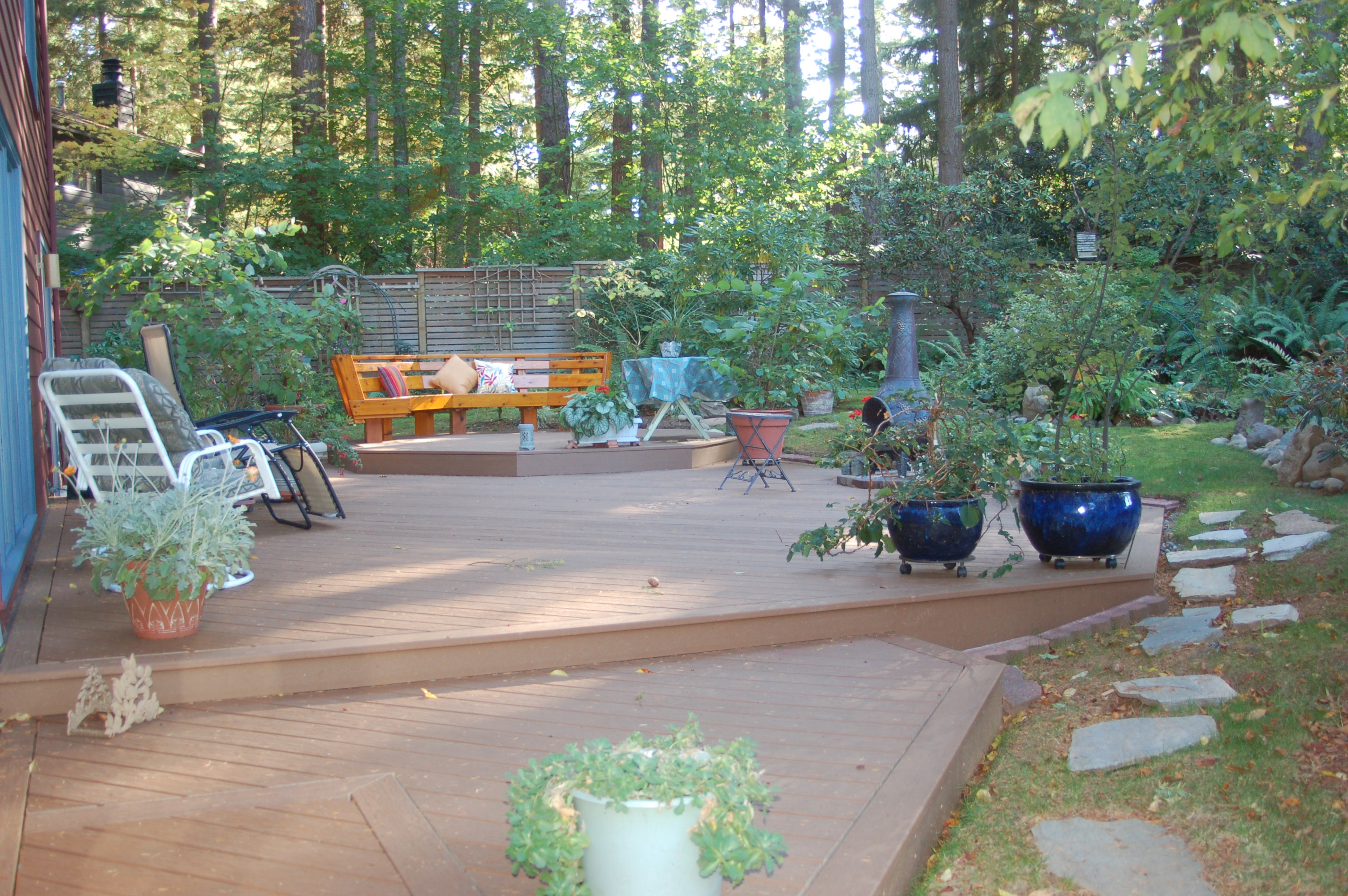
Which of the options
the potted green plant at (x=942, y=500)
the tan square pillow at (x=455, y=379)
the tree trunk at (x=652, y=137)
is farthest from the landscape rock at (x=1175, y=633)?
the tree trunk at (x=652, y=137)

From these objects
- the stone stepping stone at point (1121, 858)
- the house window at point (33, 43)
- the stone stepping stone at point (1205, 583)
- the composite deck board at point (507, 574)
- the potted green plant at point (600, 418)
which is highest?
the house window at point (33, 43)

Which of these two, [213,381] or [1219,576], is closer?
[1219,576]

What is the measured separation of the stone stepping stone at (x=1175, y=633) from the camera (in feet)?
10.5

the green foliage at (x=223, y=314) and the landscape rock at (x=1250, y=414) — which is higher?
the green foliage at (x=223, y=314)

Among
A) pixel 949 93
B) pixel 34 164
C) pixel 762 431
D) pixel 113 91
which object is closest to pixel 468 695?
pixel 762 431

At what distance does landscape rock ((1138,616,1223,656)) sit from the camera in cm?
320

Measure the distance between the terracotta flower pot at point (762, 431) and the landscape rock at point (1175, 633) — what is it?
2.93 m

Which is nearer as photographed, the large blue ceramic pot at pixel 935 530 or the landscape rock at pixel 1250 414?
the large blue ceramic pot at pixel 935 530

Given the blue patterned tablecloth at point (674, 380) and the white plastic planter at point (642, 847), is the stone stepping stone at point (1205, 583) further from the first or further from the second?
the blue patterned tablecloth at point (674, 380)

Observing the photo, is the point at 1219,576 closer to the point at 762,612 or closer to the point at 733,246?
the point at 762,612

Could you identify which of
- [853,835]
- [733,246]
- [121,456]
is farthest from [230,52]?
[853,835]

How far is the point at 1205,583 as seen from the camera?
381cm

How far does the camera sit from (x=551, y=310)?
39.3 feet

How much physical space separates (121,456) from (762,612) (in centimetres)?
256
